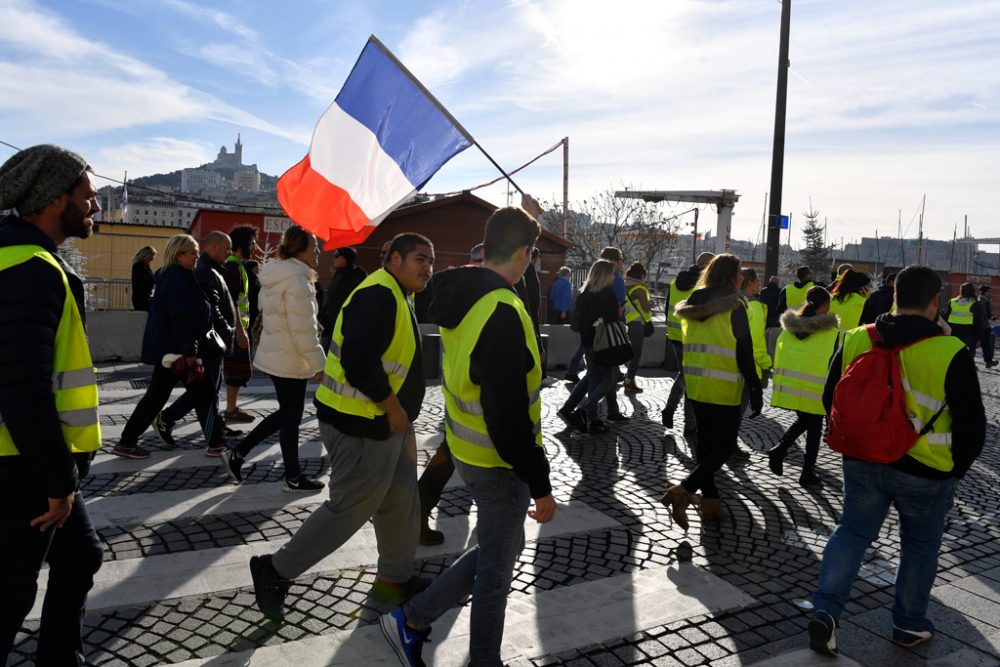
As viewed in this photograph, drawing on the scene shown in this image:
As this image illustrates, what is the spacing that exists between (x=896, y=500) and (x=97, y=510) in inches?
175

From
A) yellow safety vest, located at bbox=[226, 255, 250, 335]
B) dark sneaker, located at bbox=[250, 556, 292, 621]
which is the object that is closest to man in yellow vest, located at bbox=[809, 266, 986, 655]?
dark sneaker, located at bbox=[250, 556, 292, 621]

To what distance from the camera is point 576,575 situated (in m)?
4.14

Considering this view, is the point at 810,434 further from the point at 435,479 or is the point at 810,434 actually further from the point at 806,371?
the point at 435,479

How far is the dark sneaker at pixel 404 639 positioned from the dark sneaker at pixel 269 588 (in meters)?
0.64

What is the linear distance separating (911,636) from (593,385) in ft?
14.7

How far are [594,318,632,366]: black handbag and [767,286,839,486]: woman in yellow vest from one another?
1.61 meters

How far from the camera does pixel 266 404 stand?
8.52 metres

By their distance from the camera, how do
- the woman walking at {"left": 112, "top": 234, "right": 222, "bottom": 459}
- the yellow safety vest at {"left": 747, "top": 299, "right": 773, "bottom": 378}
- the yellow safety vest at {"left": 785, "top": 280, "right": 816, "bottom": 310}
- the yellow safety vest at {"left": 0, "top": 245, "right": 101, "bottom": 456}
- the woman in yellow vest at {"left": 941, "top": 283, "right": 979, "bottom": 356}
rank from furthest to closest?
1. the woman in yellow vest at {"left": 941, "top": 283, "right": 979, "bottom": 356}
2. the yellow safety vest at {"left": 785, "top": 280, "right": 816, "bottom": 310}
3. the yellow safety vest at {"left": 747, "top": 299, "right": 773, "bottom": 378}
4. the woman walking at {"left": 112, "top": 234, "right": 222, "bottom": 459}
5. the yellow safety vest at {"left": 0, "top": 245, "right": 101, "bottom": 456}


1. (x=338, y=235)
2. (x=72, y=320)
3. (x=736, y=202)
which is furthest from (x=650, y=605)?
(x=736, y=202)

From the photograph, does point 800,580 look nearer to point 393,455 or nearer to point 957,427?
point 957,427

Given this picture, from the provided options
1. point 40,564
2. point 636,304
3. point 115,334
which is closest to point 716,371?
point 40,564

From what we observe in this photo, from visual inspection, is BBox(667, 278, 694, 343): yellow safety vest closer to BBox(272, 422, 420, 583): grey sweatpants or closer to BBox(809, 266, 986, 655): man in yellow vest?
BBox(809, 266, 986, 655): man in yellow vest

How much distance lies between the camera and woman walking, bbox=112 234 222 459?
223 inches

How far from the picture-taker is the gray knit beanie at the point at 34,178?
7.80 ft
